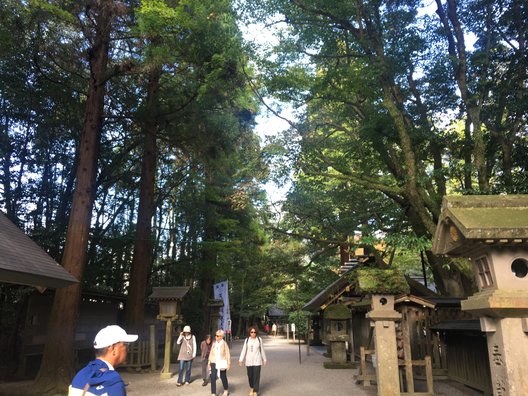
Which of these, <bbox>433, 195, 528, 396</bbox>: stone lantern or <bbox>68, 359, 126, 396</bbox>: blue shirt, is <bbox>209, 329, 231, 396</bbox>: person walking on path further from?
<bbox>68, 359, 126, 396</bbox>: blue shirt

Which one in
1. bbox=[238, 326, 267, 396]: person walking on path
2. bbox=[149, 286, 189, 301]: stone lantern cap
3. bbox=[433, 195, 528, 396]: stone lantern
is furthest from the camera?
bbox=[149, 286, 189, 301]: stone lantern cap

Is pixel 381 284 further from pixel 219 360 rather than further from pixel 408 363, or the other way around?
pixel 219 360

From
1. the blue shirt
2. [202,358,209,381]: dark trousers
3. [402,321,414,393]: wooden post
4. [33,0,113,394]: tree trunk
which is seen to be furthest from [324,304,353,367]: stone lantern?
the blue shirt

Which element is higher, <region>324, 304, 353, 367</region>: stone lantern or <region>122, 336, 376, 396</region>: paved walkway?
<region>324, 304, 353, 367</region>: stone lantern

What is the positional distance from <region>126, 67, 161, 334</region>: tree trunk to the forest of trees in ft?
0.19

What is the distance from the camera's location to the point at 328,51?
1351 centimetres

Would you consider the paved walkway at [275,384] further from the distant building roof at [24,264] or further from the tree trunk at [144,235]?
the distant building roof at [24,264]

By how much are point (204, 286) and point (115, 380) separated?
861 inches

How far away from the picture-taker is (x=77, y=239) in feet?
35.7

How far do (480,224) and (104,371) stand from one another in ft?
15.9

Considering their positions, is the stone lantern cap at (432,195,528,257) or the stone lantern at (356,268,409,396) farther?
the stone lantern at (356,268,409,396)

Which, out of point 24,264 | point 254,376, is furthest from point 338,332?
point 24,264

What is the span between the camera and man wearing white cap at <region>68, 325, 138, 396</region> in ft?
8.34

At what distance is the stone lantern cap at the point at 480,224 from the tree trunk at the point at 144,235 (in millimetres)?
10574
